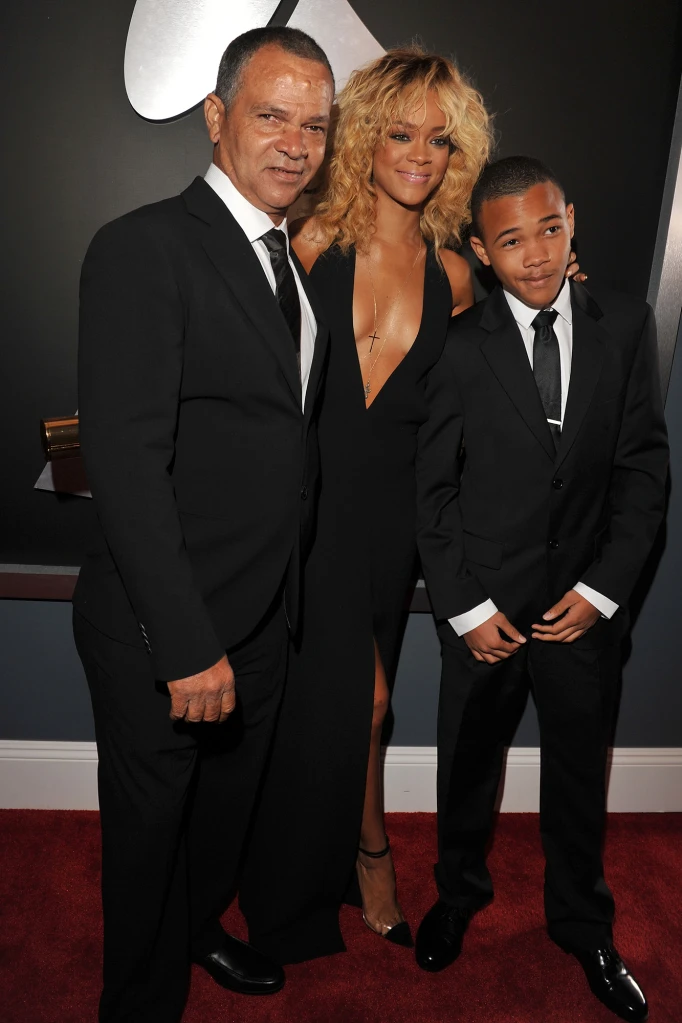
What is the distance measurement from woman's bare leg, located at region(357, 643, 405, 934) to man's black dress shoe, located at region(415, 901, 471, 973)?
10cm

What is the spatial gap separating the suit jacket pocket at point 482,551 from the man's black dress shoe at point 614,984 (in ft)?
3.30

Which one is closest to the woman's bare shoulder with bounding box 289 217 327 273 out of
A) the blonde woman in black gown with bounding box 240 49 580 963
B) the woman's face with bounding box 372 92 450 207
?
the blonde woman in black gown with bounding box 240 49 580 963

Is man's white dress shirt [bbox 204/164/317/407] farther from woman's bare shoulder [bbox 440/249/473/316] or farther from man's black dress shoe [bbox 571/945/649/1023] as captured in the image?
man's black dress shoe [bbox 571/945/649/1023]

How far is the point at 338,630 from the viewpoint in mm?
2152

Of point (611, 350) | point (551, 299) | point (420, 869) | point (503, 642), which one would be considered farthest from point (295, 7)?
point (420, 869)

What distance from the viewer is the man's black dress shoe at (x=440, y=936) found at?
2219 millimetres

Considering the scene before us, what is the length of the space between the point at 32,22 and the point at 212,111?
80 cm

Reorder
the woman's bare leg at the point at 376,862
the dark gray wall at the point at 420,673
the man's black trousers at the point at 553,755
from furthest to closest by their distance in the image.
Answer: the dark gray wall at the point at 420,673
the woman's bare leg at the point at 376,862
the man's black trousers at the point at 553,755

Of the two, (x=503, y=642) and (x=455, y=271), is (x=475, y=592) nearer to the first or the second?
(x=503, y=642)

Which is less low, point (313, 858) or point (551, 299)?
point (551, 299)

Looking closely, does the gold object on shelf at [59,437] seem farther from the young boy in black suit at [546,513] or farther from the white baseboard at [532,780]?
the white baseboard at [532,780]

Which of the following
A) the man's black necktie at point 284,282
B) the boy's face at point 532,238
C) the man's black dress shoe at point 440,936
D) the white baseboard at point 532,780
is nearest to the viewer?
the man's black necktie at point 284,282

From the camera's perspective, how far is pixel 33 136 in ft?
7.13

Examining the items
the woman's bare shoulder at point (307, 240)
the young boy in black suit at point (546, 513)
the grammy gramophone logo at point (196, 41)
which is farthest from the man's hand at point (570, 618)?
the grammy gramophone logo at point (196, 41)
